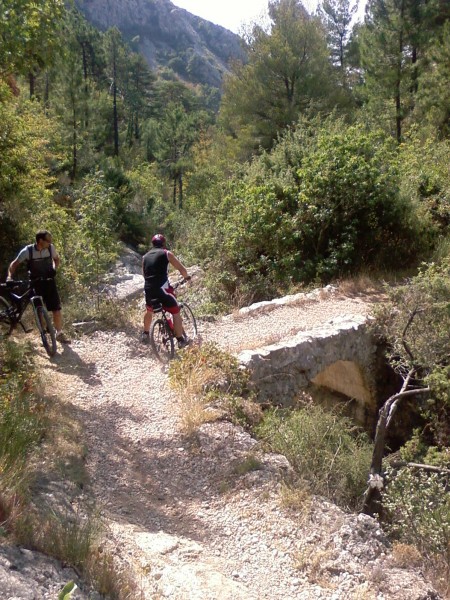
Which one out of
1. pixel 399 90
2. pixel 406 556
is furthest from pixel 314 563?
pixel 399 90

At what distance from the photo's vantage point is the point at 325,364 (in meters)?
8.22

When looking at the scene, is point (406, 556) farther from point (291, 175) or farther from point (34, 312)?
point (291, 175)

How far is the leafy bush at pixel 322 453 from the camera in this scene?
A: 515 centimetres

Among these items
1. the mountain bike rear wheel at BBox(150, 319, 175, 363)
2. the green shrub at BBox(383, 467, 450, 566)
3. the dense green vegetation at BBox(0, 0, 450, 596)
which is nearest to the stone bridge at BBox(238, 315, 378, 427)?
the dense green vegetation at BBox(0, 0, 450, 596)

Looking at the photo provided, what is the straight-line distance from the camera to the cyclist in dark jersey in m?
6.78

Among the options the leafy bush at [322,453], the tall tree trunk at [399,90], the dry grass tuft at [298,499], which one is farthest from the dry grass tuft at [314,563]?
the tall tree trunk at [399,90]

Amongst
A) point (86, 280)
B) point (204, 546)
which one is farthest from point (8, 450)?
point (86, 280)

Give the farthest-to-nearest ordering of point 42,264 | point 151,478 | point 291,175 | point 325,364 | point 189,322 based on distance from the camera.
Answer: point 291,175 → point 189,322 → point 325,364 → point 42,264 → point 151,478

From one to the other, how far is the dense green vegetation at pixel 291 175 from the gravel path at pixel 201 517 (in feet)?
2.45

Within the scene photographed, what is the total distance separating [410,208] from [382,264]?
1369mm

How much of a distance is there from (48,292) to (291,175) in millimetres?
6895

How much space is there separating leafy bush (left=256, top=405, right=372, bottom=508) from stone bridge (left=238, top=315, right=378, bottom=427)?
4.08ft

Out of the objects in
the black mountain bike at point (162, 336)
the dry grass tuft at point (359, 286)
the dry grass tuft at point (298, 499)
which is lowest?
the dry grass tuft at point (298, 499)

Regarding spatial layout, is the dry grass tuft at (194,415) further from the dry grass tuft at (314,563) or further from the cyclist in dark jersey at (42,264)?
the cyclist in dark jersey at (42,264)
